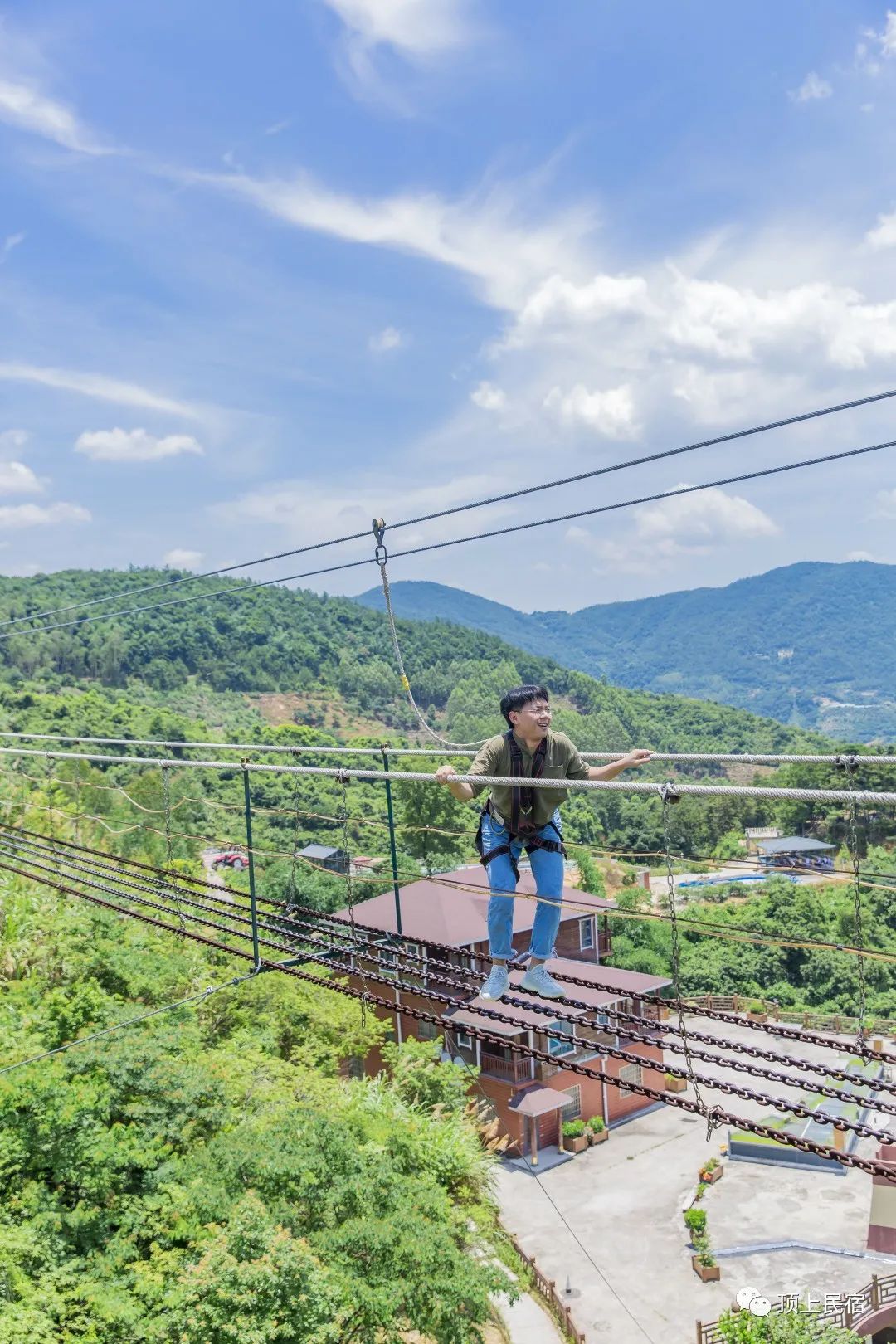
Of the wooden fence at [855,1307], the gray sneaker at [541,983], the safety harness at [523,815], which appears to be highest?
the safety harness at [523,815]

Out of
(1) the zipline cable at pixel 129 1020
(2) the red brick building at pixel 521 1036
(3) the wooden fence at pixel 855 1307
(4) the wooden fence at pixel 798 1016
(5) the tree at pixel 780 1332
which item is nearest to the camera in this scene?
(1) the zipline cable at pixel 129 1020

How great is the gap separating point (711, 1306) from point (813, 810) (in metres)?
40.6

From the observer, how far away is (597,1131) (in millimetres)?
21719

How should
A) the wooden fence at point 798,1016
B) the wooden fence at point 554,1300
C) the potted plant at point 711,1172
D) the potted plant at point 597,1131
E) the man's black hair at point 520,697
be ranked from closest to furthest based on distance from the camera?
the man's black hair at point 520,697 < the wooden fence at point 554,1300 < the potted plant at point 711,1172 < the potted plant at point 597,1131 < the wooden fence at point 798,1016

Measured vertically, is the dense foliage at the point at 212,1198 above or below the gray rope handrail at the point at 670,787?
below

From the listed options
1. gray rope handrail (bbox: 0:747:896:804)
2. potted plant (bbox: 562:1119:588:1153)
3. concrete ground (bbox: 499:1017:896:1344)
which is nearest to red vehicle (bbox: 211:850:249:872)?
potted plant (bbox: 562:1119:588:1153)

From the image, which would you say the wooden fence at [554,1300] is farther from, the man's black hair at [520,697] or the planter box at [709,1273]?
the man's black hair at [520,697]

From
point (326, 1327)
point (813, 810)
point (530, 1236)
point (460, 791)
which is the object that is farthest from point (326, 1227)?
point (813, 810)

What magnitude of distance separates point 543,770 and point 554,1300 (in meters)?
13.8

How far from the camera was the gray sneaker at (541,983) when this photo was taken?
14.3 feet

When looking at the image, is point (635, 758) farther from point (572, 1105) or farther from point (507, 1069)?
point (572, 1105)

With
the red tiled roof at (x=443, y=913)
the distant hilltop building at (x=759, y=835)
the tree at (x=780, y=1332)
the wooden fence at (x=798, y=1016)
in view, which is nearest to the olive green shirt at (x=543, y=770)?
the tree at (x=780, y=1332)

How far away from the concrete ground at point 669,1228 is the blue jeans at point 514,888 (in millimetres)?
10757

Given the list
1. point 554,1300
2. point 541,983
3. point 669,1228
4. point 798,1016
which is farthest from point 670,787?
point 798,1016
